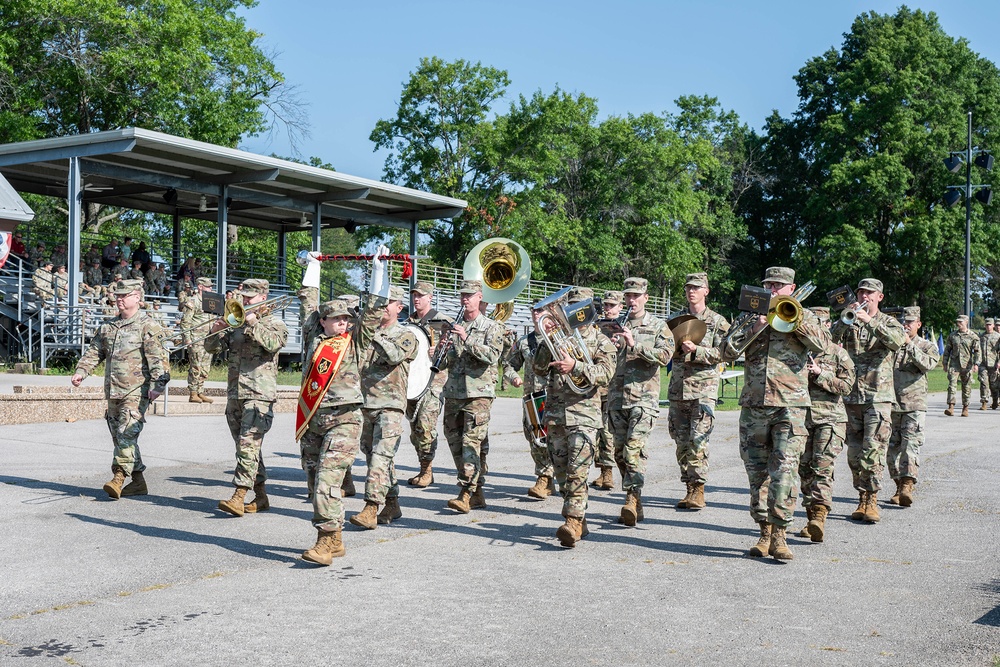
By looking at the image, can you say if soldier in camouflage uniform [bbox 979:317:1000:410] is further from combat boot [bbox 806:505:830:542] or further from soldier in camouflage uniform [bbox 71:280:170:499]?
soldier in camouflage uniform [bbox 71:280:170:499]

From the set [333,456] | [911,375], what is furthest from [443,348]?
[911,375]

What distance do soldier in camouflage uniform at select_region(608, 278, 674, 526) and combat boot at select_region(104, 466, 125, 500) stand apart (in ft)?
15.0

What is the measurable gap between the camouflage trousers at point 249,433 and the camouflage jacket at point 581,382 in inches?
101

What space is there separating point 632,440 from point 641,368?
0.78 meters

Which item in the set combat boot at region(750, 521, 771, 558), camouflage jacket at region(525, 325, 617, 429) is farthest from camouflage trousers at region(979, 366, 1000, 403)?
camouflage jacket at region(525, 325, 617, 429)

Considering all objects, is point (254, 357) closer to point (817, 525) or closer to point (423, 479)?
point (423, 479)

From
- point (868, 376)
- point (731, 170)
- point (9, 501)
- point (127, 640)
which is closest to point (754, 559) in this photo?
point (868, 376)

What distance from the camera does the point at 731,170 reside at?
58.6 meters

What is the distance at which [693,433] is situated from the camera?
31.7 feet

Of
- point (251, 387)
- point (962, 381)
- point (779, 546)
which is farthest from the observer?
point (962, 381)

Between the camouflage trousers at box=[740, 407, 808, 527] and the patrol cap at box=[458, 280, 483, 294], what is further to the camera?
the patrol cap at box=[458, 280, 483, 294]

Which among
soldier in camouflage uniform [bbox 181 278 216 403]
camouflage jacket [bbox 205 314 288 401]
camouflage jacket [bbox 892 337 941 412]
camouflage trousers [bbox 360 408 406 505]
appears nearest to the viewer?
camouflage trousers [bbox 360 408 406 505]

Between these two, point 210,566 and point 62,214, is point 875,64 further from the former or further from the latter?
point 210,566

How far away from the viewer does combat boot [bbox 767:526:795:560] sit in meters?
7.48
